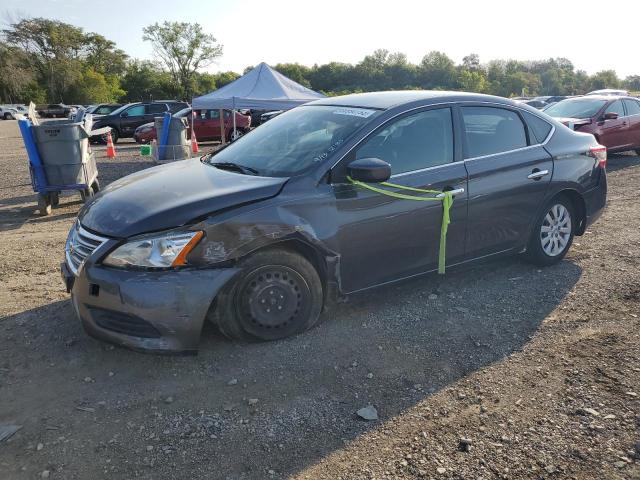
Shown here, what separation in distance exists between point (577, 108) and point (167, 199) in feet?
38.1

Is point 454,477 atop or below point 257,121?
below

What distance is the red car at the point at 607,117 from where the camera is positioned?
37.9 ft

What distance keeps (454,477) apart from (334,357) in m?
1.22

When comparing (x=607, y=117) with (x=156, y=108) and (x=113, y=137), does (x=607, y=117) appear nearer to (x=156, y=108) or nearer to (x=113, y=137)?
(x=156, y=108)

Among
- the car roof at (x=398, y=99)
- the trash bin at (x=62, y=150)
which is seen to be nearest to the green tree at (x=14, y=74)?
the trash bin at (x=62, y=150)

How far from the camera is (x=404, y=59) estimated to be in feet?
271

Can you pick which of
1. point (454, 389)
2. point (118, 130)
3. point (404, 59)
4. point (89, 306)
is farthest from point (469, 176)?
point (404, 59)

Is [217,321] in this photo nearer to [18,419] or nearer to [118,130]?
[18,419]

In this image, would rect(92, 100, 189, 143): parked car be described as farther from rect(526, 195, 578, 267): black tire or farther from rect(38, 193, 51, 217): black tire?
rect(526, 195, 578, 267): black tire

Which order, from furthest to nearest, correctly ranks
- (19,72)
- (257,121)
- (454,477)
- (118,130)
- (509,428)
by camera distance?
1. (19,72)
2. (257,121)
3. (118,130)
4. (509,428)
5. (454,477)

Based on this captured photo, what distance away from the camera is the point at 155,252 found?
313 centimetres

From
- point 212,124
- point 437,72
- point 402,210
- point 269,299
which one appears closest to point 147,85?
point 437,72

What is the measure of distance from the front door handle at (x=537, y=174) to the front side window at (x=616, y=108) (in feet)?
28.6

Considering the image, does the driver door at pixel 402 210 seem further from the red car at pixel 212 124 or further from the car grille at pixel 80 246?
the red car at pixel 212 124
